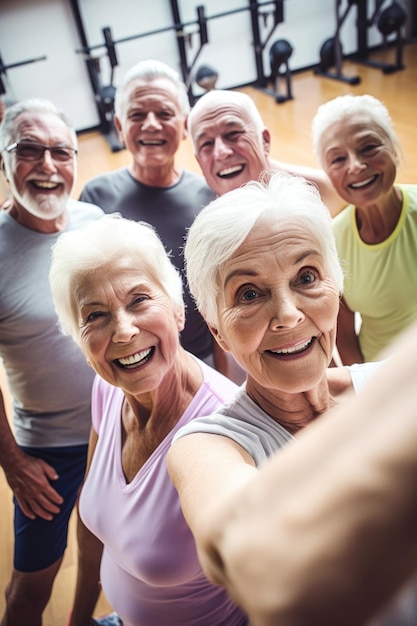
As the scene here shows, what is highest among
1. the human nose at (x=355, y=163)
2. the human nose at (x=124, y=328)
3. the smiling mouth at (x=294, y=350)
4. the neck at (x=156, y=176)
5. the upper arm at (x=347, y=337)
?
the human nose at (x=355, y=163)

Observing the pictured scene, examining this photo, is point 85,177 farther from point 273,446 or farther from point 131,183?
point 273,446

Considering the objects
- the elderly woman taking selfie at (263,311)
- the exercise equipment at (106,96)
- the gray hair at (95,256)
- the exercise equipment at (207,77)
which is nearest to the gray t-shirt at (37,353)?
the gray hair at (95,256)

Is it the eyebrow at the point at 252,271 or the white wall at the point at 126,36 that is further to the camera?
the white wall at the point at 126,36

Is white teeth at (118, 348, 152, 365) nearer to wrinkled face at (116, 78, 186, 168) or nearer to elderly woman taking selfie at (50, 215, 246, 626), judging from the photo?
elderly woman taking selfie at (50, 215, 246, 626)

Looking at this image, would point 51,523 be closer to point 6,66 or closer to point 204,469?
point 204,469

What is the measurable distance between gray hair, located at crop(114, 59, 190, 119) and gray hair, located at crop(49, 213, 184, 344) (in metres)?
1.06

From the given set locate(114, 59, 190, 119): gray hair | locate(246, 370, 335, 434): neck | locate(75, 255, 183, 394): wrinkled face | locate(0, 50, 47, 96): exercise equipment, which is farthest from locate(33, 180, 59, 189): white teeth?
locate(0, 50, 47, 96): exercise equipment

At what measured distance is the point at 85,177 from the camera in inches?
244

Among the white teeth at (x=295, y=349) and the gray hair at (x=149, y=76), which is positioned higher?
the gray hair at (x=149, y=76)

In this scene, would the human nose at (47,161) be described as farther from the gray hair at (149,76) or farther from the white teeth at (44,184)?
the gray hair at (149,76)

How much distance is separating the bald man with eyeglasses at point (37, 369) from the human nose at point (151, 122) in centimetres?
35

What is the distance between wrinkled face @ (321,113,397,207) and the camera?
1598 millimetres

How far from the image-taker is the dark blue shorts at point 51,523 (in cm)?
174

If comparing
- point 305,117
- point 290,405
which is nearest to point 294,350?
point 290,405
